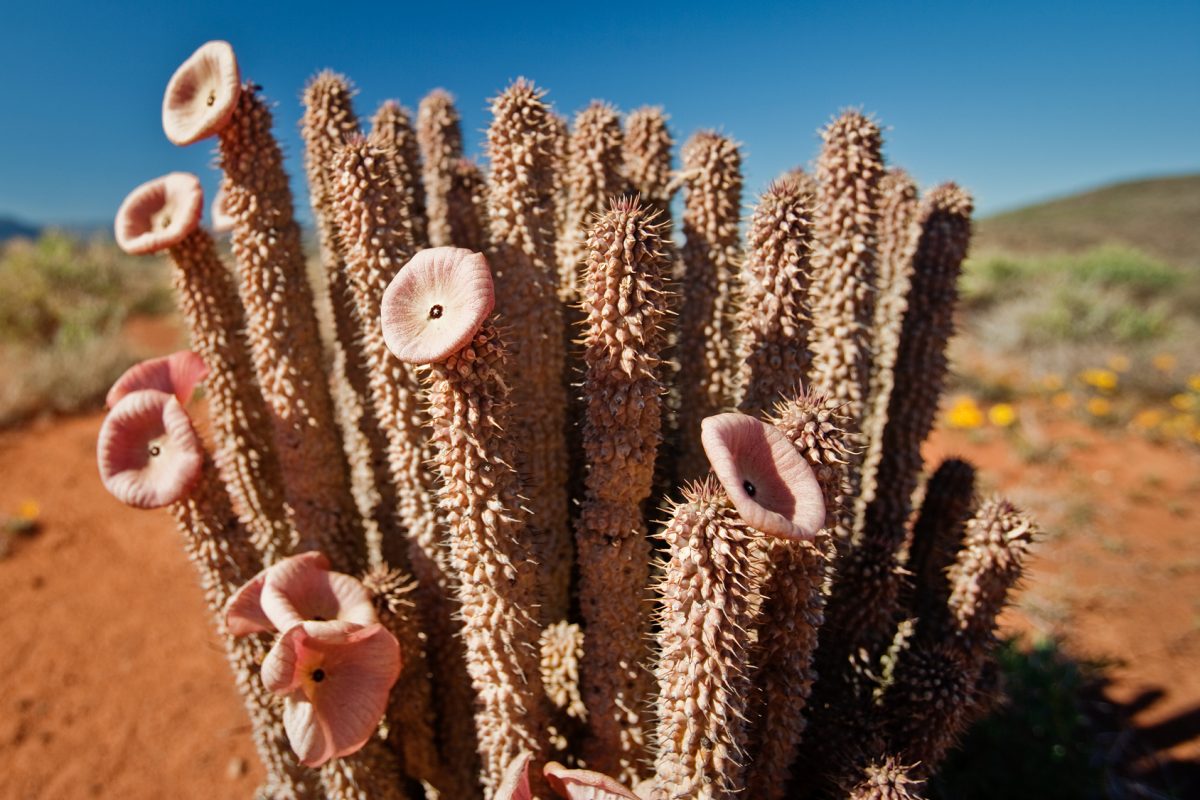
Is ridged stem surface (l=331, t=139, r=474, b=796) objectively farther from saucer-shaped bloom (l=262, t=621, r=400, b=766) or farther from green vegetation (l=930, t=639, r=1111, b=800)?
green vegetation (l=930, t=639, r=1111, b=800)

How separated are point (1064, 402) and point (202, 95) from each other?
10.5m

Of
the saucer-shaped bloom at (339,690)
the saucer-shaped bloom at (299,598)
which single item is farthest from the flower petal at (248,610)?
the saucer-shaped bloom at (339,690)

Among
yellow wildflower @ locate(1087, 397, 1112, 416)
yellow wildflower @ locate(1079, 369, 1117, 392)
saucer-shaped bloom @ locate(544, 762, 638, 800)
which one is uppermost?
yellow wildflower @ locate(1079, 369, 1117, 392)

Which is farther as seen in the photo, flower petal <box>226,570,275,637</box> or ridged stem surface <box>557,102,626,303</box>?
ridged stem surface <box>557,102,626,303</box>

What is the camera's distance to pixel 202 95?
7.22 feet

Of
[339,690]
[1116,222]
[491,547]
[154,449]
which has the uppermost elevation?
[1116,222]

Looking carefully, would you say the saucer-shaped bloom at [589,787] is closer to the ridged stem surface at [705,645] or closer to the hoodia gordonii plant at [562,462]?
the hoodia gordonii plant at [562,462]

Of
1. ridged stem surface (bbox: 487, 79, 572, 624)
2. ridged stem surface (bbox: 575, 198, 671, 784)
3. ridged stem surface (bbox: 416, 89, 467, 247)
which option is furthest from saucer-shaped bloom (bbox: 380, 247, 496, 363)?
ridged stem surface (bbox: 416, 89, 467, 247)

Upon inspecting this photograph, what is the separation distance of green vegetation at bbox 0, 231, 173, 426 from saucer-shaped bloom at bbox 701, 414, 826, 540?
9.06m

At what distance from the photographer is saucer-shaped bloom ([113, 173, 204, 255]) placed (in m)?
2.26

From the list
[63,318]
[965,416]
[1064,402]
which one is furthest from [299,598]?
[63,318]

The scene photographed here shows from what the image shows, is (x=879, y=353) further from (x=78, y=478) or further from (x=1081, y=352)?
(x=1081, y=352)

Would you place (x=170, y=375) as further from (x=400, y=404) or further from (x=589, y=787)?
(x=589, y=787)

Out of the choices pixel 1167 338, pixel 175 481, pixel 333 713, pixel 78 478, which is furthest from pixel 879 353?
pixel 1167 338
